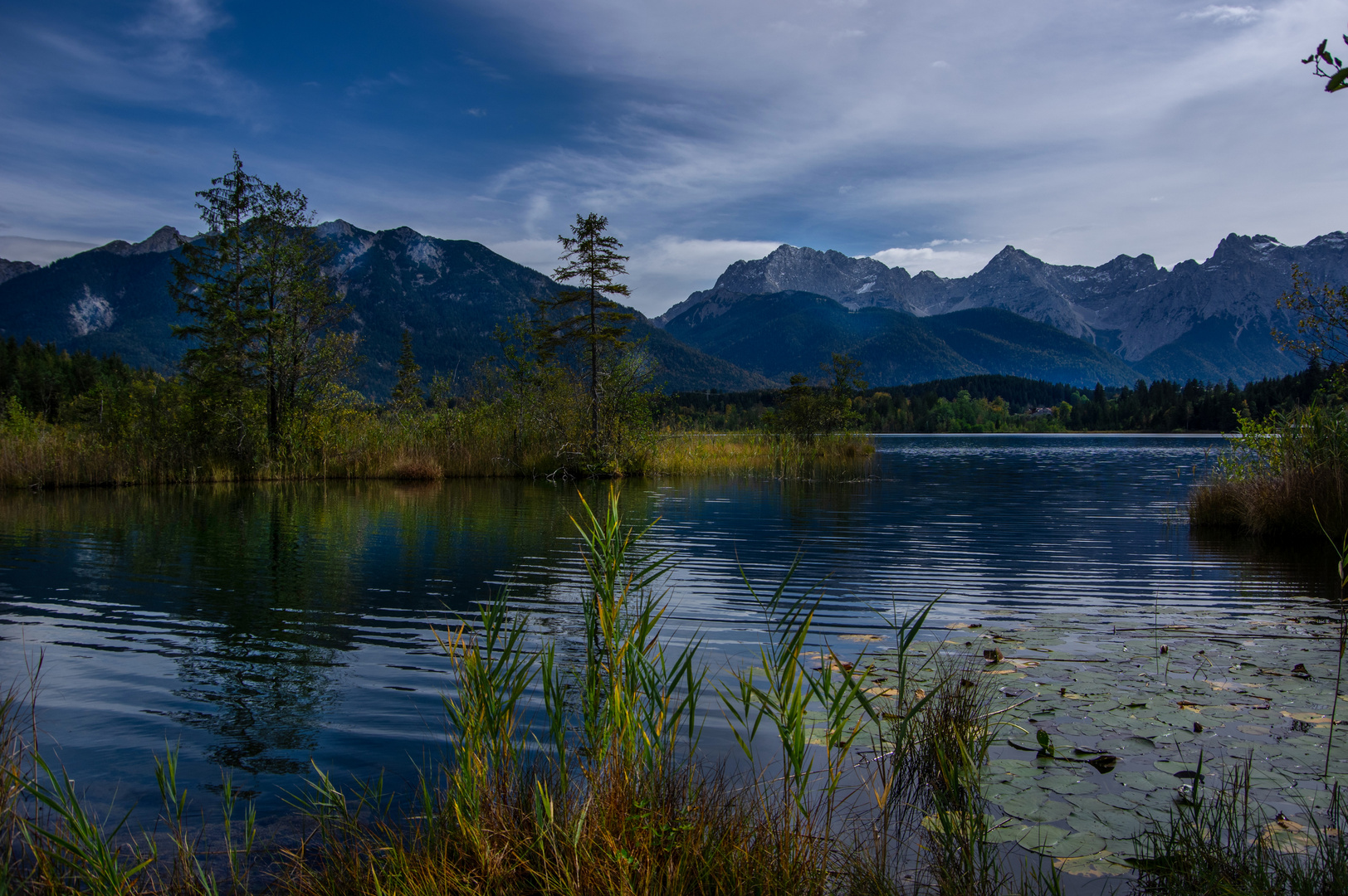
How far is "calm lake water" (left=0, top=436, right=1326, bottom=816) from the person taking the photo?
4.80 meters

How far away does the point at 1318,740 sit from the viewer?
4.21 meters

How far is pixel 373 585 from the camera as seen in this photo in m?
9.58

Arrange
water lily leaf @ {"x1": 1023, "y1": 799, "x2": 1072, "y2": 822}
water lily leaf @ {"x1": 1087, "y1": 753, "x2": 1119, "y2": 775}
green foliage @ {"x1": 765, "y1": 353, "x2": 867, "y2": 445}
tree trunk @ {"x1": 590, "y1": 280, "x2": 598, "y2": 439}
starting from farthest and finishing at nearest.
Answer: green foliage @ {"x1": 765, "y1": 353, "x2": 867, "y2": 445} → tree trunk @ {"x1": 590, "y1": 280, "x2": 598, "y2": 439} → water lily leaf @ {"x1": 1087, "y1": 753, "x2": 1119, "y2": 775} → water lily leaf @ {"x1": 1023, "y1": 799, "x2": 1072, "y2": 822}

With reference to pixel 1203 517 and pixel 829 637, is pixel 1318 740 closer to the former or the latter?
pixel 829 637

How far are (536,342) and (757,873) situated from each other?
28947 mm

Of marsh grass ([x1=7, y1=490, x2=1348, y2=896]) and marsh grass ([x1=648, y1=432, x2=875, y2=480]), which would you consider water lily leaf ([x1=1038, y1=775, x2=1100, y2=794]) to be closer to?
marsh grass ([x1=7, y1=490, x2=1348, y2=896])

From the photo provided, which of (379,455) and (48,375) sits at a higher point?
(48,375)

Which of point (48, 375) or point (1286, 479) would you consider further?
point (48, 375)

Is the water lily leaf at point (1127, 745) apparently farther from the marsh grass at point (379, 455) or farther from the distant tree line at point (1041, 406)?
the distant tree line at point (1041, 406)

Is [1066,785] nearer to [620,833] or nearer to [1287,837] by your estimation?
[1287,837]

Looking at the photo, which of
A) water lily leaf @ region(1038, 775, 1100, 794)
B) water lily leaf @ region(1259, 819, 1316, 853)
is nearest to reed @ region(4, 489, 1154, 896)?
water lily leaf @ region(1038, 775, 1100, 794)

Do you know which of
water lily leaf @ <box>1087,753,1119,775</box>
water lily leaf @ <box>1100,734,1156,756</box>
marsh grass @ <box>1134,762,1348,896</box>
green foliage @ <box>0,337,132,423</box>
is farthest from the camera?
green foliage @ <box>0,337,132,423</box>

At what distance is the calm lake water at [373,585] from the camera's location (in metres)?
4.80

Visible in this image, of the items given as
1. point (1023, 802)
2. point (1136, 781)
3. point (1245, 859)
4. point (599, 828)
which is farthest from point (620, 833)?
point (1136, 781)
